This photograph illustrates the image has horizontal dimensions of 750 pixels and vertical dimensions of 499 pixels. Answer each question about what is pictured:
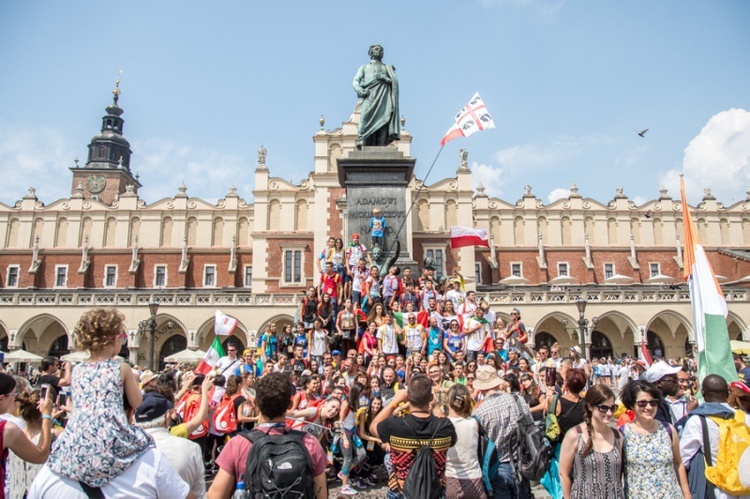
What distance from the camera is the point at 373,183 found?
1266 cm

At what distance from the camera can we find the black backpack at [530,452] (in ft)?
14.3

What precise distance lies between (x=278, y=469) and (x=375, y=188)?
10055 mm

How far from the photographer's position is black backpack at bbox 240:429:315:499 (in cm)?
292

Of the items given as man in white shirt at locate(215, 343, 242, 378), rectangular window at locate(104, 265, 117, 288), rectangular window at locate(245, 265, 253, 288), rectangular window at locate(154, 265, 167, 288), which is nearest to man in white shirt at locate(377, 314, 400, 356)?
man in white shirt at locate(215, 343, 242, 378)

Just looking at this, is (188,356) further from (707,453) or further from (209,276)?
(707,453)

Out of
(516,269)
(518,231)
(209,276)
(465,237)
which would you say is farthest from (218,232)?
(518,231)

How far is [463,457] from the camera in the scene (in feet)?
13.1

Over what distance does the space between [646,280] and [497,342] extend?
110ft

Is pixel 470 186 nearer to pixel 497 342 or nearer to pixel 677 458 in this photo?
pixel 497 342

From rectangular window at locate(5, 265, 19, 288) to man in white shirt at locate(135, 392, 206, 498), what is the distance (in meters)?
43.0

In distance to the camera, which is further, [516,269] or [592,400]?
[516,269]

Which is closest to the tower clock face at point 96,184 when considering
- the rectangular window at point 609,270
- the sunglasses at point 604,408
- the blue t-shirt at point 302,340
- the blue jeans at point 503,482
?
the rectangular window at point 609,270

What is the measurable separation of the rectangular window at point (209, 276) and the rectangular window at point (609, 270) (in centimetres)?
2795

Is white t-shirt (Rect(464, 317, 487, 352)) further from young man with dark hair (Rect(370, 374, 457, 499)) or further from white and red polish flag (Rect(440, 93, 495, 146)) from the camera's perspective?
young man with dark hair (Rect(370, 374, 457, 499))
